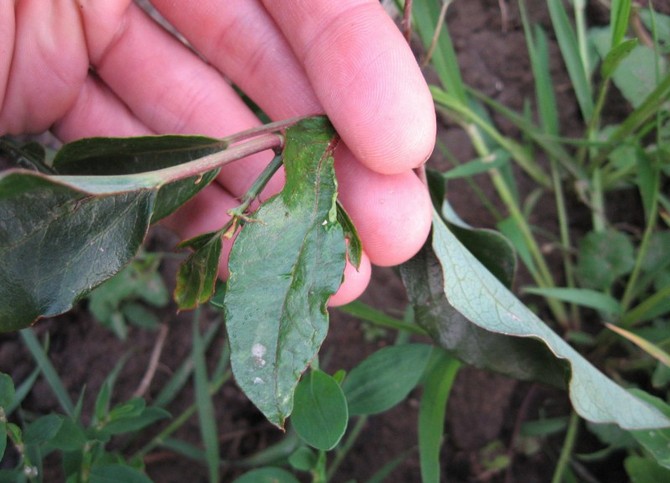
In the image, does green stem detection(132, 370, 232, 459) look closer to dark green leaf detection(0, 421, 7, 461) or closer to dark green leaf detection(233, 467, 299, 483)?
dark green leaf detection(233, 467, 299, 483)

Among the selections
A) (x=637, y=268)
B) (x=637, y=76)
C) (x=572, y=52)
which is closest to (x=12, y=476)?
(x=637, y=268)

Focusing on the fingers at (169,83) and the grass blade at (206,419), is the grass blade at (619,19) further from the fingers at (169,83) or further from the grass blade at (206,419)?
the grass blade at (206,419)

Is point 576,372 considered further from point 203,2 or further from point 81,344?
point 81,344

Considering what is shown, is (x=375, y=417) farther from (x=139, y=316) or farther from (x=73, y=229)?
(x=73, y=229)

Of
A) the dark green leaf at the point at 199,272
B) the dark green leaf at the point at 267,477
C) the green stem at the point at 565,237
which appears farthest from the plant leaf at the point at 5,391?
the green stem at the point at 565,237

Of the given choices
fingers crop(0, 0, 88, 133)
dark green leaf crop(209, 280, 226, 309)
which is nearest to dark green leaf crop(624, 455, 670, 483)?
dark green leaf crop(209, 280, 226, 309)

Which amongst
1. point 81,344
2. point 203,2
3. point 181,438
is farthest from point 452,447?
point 203,2
